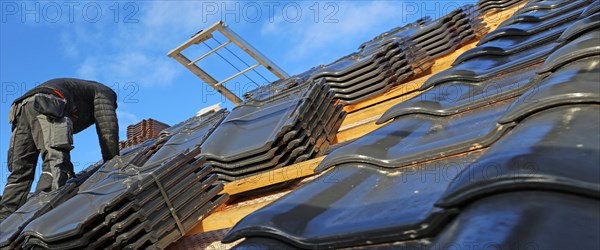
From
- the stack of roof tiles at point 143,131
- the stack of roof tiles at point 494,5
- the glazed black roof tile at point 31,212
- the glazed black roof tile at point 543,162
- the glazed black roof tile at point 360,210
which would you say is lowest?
the glazed black roof tile at point 31,212

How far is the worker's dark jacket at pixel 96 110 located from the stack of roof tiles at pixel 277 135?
209 cm

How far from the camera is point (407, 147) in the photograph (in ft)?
6.80

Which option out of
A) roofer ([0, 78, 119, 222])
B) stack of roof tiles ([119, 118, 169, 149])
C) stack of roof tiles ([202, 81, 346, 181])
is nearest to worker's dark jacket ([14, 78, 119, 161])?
roofer ([0, 78, 119, 222])

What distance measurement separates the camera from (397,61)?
199 inches

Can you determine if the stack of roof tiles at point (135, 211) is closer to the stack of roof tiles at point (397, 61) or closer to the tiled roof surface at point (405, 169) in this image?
the tiled roof surface at point (405, 169)

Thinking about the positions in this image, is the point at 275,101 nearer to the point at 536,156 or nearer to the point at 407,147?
the point at 407,147

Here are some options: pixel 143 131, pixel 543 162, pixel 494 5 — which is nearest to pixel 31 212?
pixel 543 162

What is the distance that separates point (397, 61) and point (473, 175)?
3890 millimetres

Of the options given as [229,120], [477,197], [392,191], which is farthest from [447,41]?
[477,197]

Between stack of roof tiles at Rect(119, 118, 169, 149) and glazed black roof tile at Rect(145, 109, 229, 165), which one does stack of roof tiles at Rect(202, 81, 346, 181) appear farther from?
stack of roof tiles at Rect(119, 118, 169, 149)

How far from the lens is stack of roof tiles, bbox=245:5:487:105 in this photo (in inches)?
194

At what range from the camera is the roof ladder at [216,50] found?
9938mm

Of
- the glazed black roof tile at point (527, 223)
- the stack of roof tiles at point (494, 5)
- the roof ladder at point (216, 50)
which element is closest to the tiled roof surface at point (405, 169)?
the glazed black roof tile at point (527, 223)

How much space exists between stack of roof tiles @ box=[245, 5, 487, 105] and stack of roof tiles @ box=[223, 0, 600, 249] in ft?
6.89
